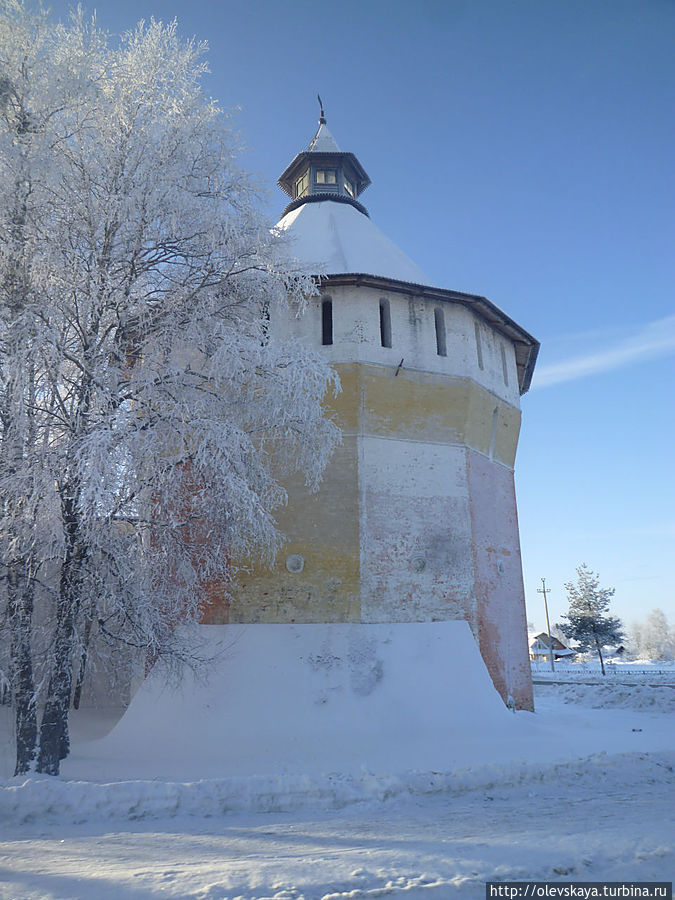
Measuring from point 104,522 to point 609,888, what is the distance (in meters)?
6.30

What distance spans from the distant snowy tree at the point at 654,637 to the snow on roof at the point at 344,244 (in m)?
76.1

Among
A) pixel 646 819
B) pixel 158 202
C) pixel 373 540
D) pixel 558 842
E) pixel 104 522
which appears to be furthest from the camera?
pixel 373 540

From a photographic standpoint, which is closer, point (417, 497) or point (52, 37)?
point (52, 37)

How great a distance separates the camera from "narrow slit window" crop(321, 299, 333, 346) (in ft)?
43.0

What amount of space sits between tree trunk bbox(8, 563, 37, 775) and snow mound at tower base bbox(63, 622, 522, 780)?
90cm

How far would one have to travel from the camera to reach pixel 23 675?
25.5 ft

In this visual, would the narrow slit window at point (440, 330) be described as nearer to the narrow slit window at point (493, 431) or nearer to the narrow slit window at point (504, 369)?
the narrow slit window at point (493, 431)

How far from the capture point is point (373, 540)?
39.3 ft

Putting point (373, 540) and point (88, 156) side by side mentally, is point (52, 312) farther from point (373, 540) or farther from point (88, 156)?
point (373, 540)

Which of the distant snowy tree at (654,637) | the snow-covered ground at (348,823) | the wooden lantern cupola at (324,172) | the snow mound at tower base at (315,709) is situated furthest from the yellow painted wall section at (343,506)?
the distant snowy tree at (654,637)

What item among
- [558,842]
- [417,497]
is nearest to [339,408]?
[417,497]

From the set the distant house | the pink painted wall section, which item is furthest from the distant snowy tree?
the pink painted wall section

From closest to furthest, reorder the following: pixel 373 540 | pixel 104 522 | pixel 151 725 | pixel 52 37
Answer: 1. pixel 104 522
2. pixel 52 37
3. pixel 151 725
4. pixel 373 540

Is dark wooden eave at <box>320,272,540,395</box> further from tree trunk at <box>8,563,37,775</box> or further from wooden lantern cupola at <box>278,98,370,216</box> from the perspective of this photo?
tree trunk at <box>8,563,37,775</box>
